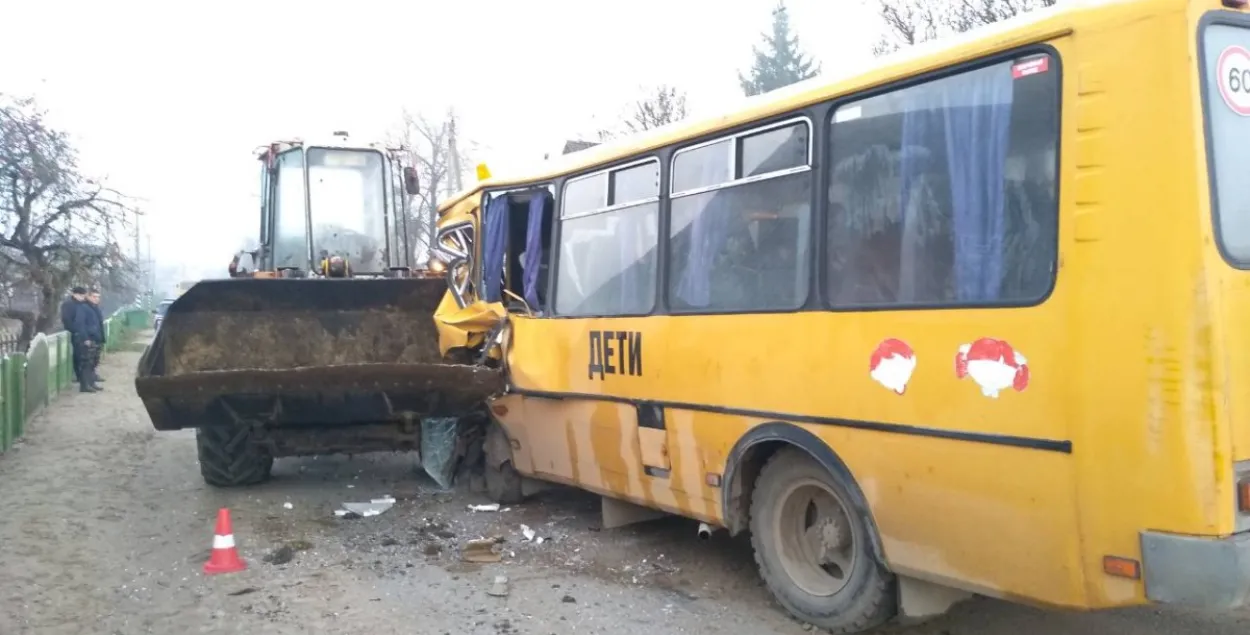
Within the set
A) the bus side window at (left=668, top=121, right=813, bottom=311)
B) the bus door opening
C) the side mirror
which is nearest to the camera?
the bus side window at (left=668, top=121, right=813, bottom=311)

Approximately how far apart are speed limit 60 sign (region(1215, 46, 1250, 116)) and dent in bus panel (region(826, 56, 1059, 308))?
1.81 ft

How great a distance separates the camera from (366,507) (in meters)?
7.85

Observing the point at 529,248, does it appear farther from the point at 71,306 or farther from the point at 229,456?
the point at 71,306

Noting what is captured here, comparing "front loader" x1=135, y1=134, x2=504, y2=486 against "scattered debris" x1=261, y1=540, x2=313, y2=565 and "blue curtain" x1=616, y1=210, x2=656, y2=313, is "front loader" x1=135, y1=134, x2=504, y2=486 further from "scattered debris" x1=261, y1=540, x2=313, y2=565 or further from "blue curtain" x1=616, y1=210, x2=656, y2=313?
"blue curtain" x1=616, y1=210, x2=656, y2=313

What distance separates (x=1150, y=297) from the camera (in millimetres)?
3498

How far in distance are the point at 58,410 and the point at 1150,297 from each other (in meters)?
14.0

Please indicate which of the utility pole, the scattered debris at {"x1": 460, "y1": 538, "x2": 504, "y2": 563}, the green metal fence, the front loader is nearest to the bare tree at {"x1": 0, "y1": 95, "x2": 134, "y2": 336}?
the green metal fence

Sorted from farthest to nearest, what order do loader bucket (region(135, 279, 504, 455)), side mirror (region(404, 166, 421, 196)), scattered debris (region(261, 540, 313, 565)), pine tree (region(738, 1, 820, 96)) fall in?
pine tree (region(738, 1, 820, 96)), side mirror (region(404, 166, 421, 196)), loader bucket (region(135, 279, 504, 455)), scattered debris (region(261, 540, 313, 565))

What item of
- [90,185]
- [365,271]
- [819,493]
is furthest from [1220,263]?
[90,185]

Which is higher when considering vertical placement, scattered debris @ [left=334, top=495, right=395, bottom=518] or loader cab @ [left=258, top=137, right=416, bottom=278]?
loader cab @ [left=258, top=137, right=416, bottom=278]

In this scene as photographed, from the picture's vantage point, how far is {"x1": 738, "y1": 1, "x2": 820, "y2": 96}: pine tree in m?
37.9

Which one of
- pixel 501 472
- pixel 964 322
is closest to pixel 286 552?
pixel 501 472

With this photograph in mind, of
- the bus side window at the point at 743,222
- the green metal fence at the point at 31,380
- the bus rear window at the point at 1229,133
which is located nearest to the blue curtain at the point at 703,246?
the bus side window at the point at 743,222

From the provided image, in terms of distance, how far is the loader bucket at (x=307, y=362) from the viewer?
23.9ft
